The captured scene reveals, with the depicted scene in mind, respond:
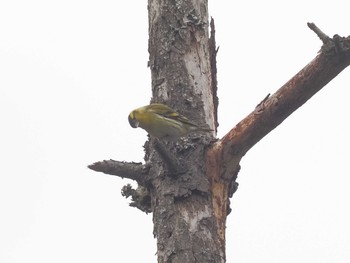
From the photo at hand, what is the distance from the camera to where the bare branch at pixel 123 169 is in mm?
4480

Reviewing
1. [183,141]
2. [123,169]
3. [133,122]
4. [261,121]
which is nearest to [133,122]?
[133,122]

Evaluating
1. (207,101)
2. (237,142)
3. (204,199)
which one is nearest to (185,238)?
(204,199)

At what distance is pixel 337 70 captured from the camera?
404 cm

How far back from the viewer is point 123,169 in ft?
14.9

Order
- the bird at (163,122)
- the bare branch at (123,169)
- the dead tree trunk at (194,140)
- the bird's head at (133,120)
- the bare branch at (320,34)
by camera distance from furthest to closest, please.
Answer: the bird's head at (133,120)
the bird at (163,122)
the bare branch at (123,169)
the dead tree trunk at (194,140)
the bare branch at (320,34)

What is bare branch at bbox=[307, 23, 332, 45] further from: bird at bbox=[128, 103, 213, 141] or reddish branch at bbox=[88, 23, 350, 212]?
bird at bbox=[128, 103, 213, 141]

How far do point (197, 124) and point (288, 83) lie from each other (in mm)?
757

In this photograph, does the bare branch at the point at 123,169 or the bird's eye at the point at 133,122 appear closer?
the bare branch at the point at 123,169

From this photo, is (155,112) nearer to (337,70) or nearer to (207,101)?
(207,101)

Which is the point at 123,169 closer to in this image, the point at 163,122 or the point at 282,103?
the point at 163,122

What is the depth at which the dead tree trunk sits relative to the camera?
4199mm

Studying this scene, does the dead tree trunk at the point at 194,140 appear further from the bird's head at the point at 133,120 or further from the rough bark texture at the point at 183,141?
the bird's head at the point at 133,120

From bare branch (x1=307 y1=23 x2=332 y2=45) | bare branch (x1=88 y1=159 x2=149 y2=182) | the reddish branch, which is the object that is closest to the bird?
the reddish branch

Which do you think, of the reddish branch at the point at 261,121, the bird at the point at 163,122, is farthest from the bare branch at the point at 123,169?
the bird at the point at 163,122
